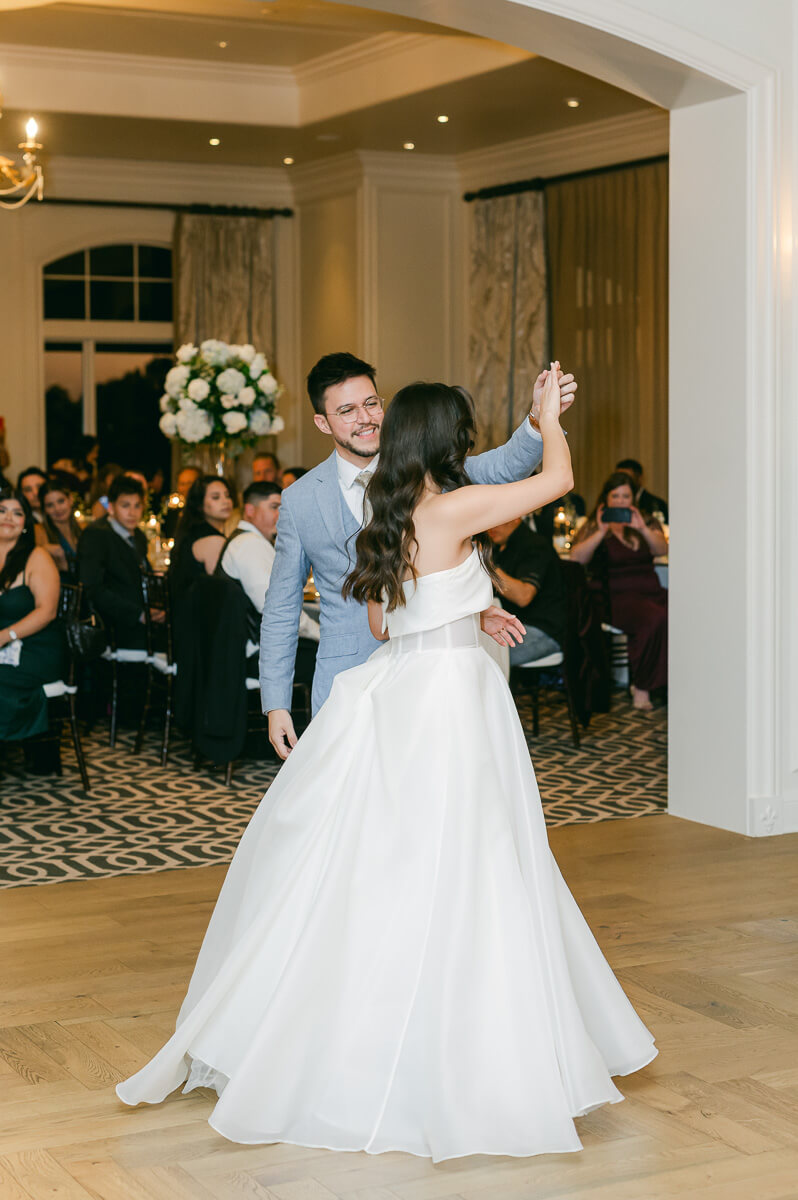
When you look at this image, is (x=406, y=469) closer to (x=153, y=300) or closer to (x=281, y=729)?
(x=281, y=729)

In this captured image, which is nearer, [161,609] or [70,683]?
[70,683]

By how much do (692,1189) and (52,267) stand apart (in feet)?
38.4

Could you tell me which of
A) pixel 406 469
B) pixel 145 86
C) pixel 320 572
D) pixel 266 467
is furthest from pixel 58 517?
pixel 406 469

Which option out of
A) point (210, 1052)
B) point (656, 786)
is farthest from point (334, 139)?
point (210, 1052)

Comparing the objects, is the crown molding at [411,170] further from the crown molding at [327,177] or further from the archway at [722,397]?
the archway at [722,397]

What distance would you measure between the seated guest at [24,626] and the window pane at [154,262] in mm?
7185

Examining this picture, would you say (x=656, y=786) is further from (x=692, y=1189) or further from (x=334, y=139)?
(x=334, y=139)

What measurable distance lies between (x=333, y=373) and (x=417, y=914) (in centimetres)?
124

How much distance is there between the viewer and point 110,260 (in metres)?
13.3

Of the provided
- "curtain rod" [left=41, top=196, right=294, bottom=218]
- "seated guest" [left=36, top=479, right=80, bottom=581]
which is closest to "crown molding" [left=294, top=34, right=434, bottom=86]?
"curtain rod" [left=41, top=196, right=294, bottom=218]

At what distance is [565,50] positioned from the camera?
5.52 meters

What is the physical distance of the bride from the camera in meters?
2.96

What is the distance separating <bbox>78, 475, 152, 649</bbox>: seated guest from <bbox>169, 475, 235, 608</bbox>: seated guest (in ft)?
1.11

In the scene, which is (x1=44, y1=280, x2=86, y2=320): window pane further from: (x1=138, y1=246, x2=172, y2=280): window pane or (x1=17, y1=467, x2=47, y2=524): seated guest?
(x1=17, y1=467, x2=47, y2=524): seated guest
